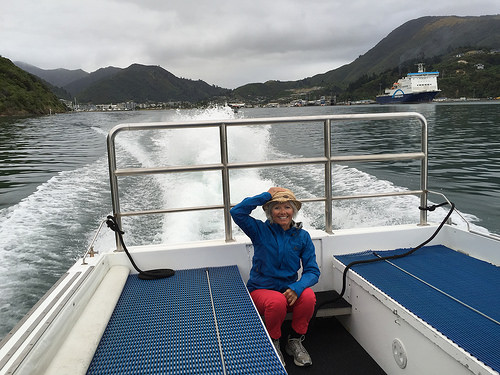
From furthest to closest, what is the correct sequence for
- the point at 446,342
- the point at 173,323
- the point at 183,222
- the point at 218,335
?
the point at 183,222
the point at 173,323
the point at 218,335
the point at 446,342

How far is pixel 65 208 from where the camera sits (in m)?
7.34

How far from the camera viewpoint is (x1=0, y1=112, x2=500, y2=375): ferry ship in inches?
68.3

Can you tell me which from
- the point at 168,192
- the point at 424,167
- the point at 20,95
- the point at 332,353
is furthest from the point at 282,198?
the point at 20,95

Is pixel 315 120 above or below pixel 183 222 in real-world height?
above

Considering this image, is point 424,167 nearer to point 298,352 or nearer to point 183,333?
point 298,352

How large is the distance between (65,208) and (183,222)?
98.3 inches

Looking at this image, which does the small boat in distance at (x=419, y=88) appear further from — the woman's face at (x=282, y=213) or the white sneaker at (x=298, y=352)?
the white sneaker at (x=298, y=352)

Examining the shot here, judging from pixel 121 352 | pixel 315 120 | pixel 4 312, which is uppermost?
pixel 315 120

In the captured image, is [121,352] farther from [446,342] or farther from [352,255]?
[352,255]

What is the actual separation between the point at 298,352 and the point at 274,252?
651mm

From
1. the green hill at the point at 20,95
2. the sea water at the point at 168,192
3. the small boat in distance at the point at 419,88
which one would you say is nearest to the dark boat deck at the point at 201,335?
the sea water at the point at 168,192

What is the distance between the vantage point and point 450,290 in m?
2.33

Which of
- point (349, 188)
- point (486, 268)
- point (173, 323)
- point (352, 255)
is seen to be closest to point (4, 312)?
point (173, 323)

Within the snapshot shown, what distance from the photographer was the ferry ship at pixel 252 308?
5.69 feet
